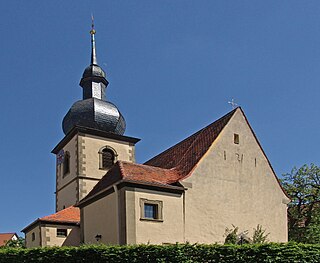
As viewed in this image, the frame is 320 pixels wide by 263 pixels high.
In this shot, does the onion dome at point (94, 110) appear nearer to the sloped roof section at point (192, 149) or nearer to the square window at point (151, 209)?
the sloped roof section at point (192, 149)

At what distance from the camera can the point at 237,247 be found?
1892 centimetres

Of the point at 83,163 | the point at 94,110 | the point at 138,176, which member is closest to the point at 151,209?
the point at 138,176

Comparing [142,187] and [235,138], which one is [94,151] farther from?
[142,187]

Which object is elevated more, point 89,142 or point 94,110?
point 94,110

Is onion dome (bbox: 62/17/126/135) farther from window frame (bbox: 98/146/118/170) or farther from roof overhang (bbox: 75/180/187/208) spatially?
roof overhang (bbox: 75/180/187/208)

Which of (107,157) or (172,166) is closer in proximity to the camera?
(172,166)

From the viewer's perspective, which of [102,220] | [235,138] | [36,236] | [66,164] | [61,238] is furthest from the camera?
[66,164]

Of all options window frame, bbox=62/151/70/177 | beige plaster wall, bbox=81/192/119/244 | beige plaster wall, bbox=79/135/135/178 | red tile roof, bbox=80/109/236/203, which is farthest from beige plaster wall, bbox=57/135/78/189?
beige plaster wall, bbox=81/192/119/244

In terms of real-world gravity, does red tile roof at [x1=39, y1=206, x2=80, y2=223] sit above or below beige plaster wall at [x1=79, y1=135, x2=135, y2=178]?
below

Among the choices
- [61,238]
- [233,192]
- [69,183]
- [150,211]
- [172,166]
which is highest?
Answer: [172,166]

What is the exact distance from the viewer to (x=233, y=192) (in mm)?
27078

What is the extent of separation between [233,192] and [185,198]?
3.67 m

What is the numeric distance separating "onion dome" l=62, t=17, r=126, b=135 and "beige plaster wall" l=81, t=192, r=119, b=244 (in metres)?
12.4

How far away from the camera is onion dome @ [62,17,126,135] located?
1533 inches
